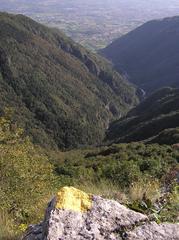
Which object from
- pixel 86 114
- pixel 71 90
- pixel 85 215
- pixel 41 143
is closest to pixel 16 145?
pixel 85 215

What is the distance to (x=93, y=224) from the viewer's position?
5.25 metres

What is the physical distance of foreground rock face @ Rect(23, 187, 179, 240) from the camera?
16.6 ft

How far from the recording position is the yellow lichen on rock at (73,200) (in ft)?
18.1

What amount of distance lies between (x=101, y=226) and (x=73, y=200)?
2.05 ft

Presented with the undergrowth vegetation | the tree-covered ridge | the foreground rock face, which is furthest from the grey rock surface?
the tree-covered ridge

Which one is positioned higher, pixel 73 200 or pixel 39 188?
pixel 73 200

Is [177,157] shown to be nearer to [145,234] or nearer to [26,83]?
[145,234]

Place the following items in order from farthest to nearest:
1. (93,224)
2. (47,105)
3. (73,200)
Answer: (47,105), (73,200), (93,224)

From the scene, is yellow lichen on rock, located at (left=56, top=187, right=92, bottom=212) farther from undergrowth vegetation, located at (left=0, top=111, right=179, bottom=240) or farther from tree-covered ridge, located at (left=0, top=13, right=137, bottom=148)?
tree-covered ridge, located at (left=0, top=13, right=137, bottom=148)

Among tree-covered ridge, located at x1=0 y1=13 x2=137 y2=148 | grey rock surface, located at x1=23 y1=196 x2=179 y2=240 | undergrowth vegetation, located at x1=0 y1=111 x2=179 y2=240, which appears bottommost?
tree-covered ridge, located at x1=0 y1=13 x2=137 y2=148

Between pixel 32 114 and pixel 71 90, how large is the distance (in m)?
33.8

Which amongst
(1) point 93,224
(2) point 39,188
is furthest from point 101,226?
(2) point 39,188

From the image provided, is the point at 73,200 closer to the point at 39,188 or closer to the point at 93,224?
the point at 93,224

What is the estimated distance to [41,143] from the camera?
144375 mm
